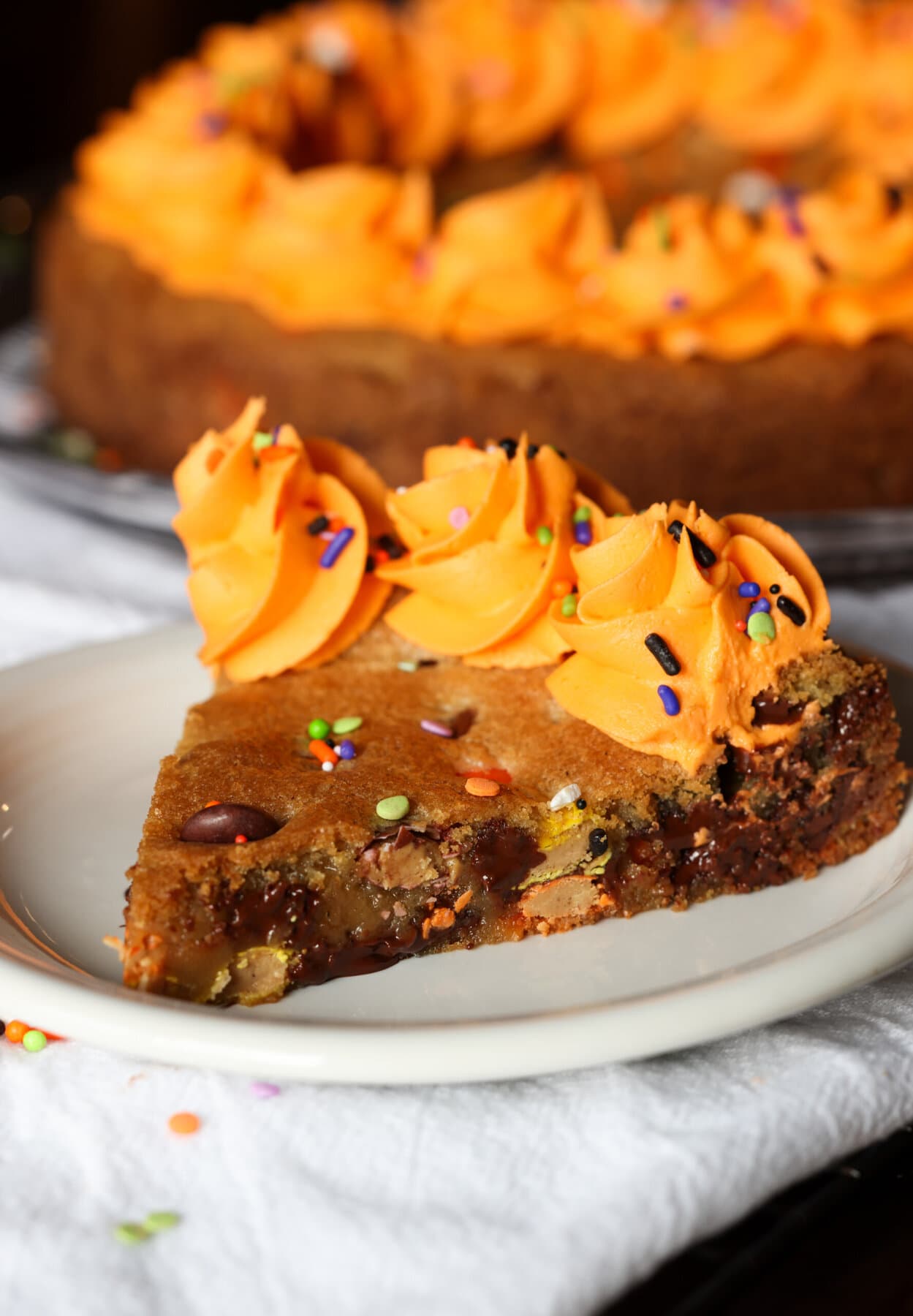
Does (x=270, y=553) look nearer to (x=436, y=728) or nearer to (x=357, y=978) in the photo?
(x=436, y=728)

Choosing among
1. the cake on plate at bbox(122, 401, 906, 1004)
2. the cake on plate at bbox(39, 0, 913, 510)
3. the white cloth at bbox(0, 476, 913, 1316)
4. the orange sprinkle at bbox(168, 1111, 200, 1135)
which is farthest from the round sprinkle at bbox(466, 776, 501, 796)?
the cake on plate at bbox(39, 0, 913, 510)

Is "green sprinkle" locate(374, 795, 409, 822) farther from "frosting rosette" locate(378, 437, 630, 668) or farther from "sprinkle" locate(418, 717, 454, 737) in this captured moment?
"frosting rosette" locate(378, 437, 630, 668)

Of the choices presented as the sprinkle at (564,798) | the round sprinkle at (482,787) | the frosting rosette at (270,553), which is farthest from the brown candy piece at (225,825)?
the frosting rosette at (270,553)

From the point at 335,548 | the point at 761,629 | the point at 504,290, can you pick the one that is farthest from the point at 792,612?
the point at 504,290

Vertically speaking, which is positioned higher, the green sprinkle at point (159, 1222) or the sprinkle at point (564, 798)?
the sprinkle at point (564, 798)

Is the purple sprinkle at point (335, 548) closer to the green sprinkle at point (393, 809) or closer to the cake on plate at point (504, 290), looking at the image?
the green sprinkle at point (393, 809)
